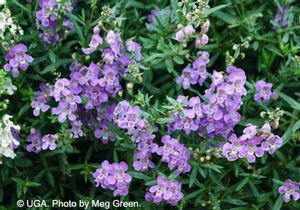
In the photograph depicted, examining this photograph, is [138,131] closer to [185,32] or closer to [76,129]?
[76,129]

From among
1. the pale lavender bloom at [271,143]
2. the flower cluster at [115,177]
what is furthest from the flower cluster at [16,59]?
the pale lavender bloom at [271,143]

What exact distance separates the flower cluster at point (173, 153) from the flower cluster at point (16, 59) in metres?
0.87

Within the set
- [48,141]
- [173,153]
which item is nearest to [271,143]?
[173,153]

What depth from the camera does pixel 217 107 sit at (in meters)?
3.04

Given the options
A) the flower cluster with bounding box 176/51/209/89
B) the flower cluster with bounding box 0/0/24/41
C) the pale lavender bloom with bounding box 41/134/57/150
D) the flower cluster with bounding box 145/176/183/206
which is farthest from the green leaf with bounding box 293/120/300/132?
the flower cluster with bounding box 0/0/24/41

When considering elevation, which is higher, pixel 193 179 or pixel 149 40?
pixel 149 40

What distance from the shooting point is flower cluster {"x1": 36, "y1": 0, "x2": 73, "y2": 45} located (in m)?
3.25

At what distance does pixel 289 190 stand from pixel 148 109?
0.87 m

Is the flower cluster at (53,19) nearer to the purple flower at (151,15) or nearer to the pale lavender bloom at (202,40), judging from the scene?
the purple flower at (151,15)

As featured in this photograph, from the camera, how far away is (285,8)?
3.65 meters

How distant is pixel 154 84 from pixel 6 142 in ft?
3.34

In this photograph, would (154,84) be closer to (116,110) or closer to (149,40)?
(149,40)

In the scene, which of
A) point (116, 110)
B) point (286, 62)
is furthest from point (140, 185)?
point (286, 62)

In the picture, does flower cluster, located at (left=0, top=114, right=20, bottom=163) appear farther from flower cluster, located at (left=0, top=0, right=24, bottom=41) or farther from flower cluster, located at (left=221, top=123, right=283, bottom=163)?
flower cluster, located at (left=221, top=123, right=283, bottom=163)
